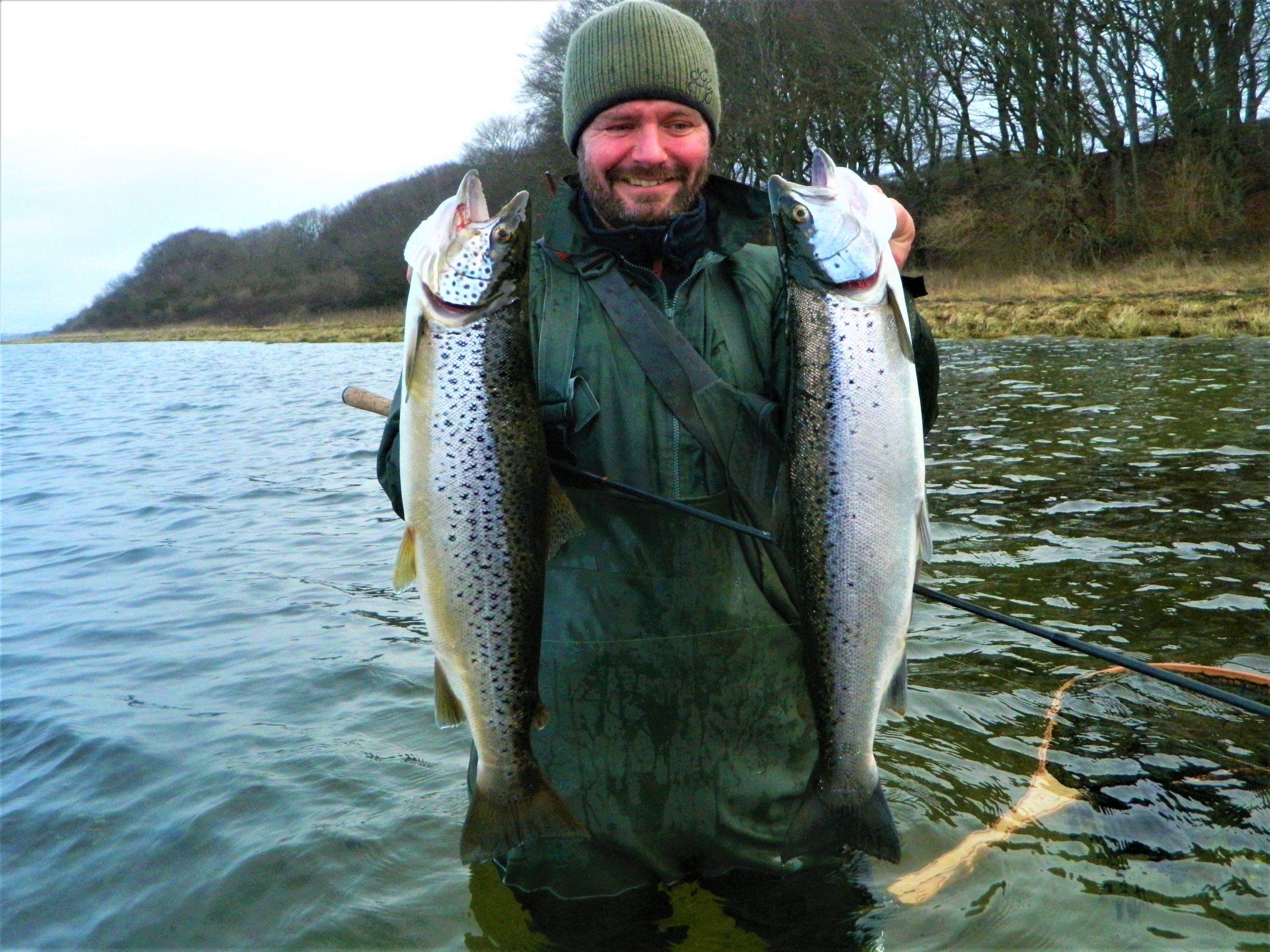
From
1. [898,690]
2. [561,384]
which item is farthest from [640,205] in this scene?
[898,690]

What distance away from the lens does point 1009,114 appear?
103 feet

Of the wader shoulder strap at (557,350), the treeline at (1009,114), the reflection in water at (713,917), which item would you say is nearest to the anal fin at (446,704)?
the reflection in water at (713,917)

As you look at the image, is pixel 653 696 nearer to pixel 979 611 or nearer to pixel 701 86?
pixel 979 611

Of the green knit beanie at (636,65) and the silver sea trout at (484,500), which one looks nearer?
the silver sea trout at (484,500)

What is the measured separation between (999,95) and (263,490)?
26.9 m

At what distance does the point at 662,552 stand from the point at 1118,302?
69.6 ft

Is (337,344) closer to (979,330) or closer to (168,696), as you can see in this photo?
(979,330)

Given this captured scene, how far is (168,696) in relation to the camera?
240 inches

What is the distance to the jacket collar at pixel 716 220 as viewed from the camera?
9.51 ft

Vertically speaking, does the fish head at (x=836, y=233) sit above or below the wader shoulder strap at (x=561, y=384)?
above

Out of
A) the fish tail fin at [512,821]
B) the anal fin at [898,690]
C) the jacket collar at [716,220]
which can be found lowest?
the fish tail fin at [512,821]

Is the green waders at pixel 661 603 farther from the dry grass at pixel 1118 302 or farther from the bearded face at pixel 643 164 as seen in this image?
the dry grass at pixel 1118 302

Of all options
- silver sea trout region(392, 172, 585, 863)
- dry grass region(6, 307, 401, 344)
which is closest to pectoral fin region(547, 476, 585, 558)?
silver sea trout region(392, 172, 585, 863)

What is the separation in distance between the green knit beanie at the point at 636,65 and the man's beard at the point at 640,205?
10.3 inches
